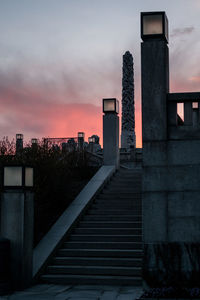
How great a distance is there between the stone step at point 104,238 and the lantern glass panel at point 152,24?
554 cm

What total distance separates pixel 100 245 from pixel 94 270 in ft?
3.95

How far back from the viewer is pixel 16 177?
33.6 feet

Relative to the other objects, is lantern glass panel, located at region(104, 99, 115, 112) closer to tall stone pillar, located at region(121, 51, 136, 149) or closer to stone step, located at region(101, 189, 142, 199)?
stone step, located at region(101, 189, 142, 199)

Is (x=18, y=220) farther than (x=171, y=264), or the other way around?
(x=18, y=220)

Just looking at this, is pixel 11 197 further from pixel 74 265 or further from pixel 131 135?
pixel 131 135

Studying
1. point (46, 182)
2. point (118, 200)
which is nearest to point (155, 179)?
point (46, 182)

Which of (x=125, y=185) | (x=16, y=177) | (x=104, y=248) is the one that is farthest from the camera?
(x=125, y=185)

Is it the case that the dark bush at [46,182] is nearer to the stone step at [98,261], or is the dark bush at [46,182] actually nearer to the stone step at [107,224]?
the stone step at [107,224]

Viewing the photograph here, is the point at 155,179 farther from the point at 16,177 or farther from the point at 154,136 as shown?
the point at 16,177

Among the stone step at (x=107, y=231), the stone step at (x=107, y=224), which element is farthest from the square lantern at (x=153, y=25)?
the stone step at (x=107, y=224)

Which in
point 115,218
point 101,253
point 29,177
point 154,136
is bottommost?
point 101,253

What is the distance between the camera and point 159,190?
29.9 ft

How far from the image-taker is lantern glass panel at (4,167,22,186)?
10.2 meters

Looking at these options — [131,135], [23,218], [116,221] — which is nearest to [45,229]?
[116,221]
